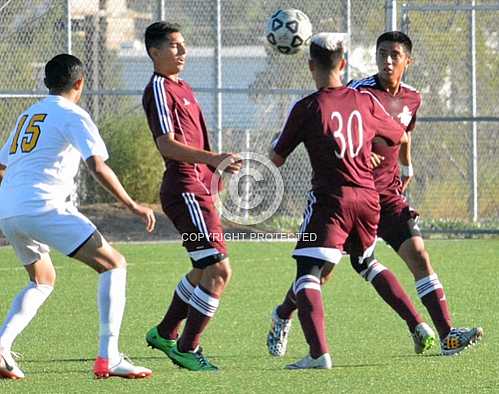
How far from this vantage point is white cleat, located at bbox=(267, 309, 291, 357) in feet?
29.3

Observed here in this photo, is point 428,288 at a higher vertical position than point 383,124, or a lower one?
lower

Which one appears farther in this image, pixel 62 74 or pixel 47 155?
pixel 62 74

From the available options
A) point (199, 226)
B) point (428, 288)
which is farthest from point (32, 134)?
point (428, 288)

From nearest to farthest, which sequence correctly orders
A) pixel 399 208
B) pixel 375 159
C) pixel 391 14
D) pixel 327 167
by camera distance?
pixel 327 167, pixel 375 159, pixel 399 208, pixel 391 14

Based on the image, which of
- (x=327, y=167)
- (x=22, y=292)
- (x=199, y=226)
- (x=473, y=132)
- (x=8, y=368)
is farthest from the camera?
(x=473, y=132)

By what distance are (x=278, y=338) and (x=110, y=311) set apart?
1646 mm

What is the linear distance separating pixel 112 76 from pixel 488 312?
10.1m

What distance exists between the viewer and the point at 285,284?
43.3 feet

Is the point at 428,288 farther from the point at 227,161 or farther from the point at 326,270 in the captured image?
the point at 227,161

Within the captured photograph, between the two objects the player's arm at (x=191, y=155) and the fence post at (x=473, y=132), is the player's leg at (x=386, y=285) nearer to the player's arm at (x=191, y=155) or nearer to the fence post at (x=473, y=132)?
the player's arm at (x=191, y=155)

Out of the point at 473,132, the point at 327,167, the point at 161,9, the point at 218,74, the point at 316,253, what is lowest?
the point at 316,253

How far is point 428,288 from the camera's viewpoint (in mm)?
9102

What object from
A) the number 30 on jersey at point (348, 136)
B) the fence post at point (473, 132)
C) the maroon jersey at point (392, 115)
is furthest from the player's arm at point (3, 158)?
the fence post at point (473, 132)

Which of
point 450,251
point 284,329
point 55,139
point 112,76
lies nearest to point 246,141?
point 112,76
